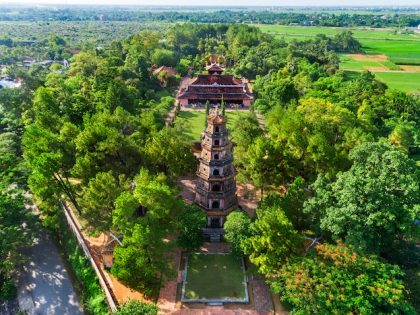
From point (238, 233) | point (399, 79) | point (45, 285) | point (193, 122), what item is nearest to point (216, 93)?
point (193, 122)

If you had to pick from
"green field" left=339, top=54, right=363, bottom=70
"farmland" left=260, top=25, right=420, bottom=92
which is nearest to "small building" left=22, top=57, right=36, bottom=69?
"farmland" left=260, top=25, right=420, bottom=92

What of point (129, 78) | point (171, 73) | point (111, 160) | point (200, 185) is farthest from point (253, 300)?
point (171, 73)

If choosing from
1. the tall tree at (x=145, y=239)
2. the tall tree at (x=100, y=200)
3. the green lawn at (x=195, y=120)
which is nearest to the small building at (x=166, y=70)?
the green lawn at (x=195, y=120)

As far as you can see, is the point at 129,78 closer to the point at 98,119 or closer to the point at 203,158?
the point at 98,119

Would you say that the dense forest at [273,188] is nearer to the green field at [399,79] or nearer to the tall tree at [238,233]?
the tall tree at [238,233]

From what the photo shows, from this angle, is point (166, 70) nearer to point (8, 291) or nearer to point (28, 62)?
point (28, 62)

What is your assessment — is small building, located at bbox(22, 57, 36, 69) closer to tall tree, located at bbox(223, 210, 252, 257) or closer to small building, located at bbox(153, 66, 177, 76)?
small building, located at bbox(153, 66, 177, 76)
